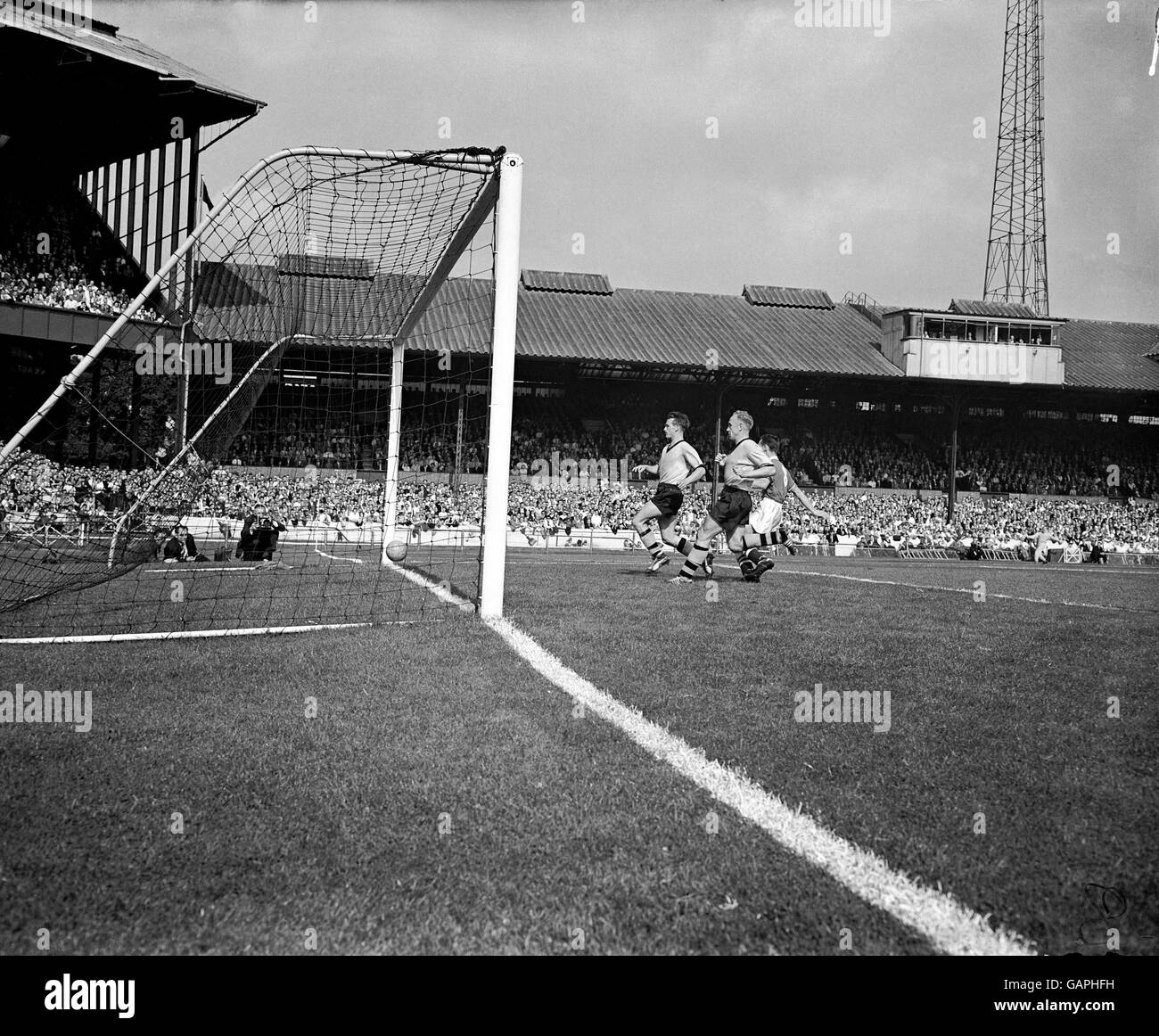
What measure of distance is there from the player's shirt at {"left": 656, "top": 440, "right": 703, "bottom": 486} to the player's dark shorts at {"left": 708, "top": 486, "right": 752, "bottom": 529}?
572 millimetres

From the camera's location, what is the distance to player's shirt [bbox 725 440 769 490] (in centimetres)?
1226

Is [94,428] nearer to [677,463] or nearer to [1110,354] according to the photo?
[677,463]

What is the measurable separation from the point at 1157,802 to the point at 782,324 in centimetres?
4363

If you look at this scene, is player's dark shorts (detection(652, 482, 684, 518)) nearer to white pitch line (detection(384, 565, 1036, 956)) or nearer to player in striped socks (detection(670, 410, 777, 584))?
player in striped socks (detection(670, 410, 777, 584))

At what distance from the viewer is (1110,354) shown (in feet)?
158

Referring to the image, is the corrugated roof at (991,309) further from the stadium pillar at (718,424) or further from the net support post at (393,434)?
the net support post at (393,434)

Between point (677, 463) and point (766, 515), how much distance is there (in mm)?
1789

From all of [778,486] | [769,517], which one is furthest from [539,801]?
[778,486]

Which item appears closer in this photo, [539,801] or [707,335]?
[539,801]

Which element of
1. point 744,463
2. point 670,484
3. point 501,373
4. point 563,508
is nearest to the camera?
point 501,373

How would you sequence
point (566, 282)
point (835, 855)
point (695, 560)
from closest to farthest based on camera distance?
point (835, 855)
point (695, 560)
point (566, 282)

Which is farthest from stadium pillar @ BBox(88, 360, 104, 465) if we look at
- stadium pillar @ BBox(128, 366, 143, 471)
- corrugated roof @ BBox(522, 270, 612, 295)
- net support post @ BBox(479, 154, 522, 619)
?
net support post @ BBox(479, 154, 522, 619)

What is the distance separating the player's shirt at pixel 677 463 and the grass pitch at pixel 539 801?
19.7 ft

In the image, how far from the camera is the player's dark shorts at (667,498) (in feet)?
41.6
